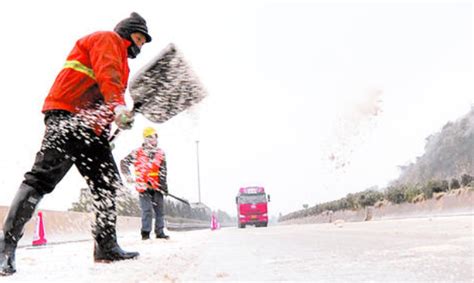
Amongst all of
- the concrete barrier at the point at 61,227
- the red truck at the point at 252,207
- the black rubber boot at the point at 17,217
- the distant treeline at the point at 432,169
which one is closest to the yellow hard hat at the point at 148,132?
the concrete barrier at the point at 61,227

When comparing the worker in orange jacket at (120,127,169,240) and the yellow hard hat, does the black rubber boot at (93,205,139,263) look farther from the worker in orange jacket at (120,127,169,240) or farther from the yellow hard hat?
the yellow hard hat

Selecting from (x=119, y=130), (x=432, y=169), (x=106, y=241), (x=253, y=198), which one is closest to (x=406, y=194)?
(x=119, y=130)

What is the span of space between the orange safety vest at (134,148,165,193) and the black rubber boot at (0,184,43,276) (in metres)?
4.37

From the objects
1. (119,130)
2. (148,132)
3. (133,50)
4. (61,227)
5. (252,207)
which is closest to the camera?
(133,50)

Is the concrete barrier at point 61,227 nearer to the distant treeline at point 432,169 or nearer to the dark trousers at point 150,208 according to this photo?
the dark trousers at point 150,208

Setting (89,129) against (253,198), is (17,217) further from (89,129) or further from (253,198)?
(253,198)

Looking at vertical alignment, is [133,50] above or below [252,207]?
below

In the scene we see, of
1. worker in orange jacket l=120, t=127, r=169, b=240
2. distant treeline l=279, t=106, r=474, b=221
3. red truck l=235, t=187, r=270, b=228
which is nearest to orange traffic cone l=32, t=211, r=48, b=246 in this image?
worker in orange jacket l=120, t=127, r=169, b=240

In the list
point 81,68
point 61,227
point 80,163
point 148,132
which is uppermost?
point 148,132

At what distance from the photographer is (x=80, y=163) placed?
170 inches

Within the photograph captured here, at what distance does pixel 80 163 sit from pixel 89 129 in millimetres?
281

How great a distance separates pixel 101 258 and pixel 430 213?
1423 centimetres

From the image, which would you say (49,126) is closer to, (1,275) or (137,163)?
(1,275)

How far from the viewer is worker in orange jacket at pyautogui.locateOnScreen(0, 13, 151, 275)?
13.0ft
